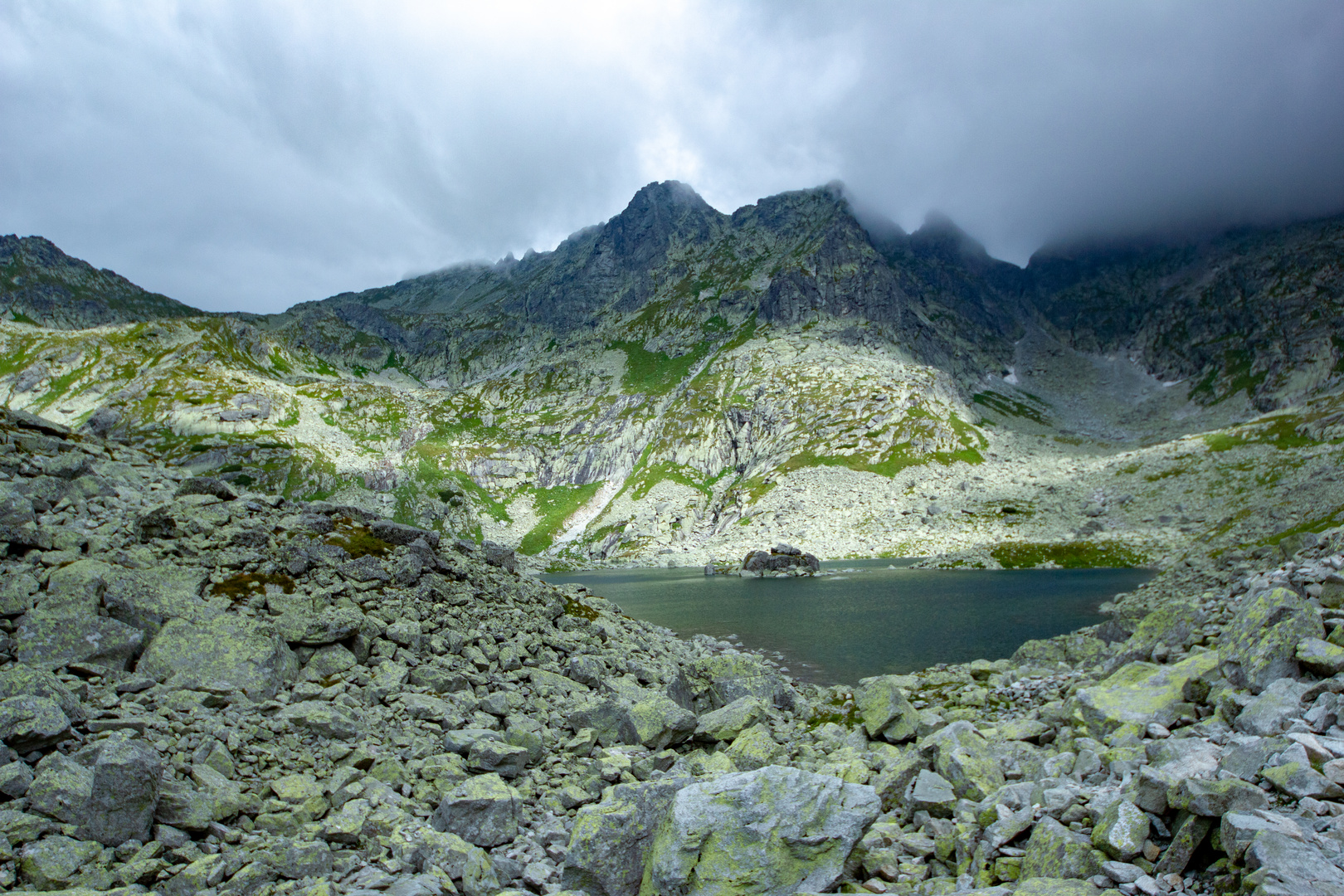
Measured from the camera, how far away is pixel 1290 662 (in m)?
10.1

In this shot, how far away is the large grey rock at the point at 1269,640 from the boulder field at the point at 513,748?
66 millimetres

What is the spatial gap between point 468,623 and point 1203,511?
143976 mm

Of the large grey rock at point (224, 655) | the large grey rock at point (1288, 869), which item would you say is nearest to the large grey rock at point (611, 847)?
the large grey rock at point (1288, 869)

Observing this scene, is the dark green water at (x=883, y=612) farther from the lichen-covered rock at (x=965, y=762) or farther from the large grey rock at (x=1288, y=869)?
the large grey rock at (x=1288, y=869)

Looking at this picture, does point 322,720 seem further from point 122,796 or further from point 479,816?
point 479,816

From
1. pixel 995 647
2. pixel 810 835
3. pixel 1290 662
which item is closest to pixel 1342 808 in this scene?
pixel 1290 662

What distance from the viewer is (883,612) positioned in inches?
2251

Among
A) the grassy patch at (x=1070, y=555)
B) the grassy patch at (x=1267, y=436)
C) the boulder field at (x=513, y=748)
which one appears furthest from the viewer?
the grassy patch at (x=1267, y=436)

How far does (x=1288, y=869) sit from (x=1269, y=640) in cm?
719

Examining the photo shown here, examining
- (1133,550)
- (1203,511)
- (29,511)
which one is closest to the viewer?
(29,511)

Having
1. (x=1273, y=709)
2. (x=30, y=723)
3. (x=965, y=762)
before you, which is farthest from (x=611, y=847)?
(x=1273, y=709)

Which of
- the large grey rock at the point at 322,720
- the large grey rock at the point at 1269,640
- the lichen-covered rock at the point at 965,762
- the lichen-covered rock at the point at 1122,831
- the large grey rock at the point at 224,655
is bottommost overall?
the lichen-covered rock at the point at 965,762

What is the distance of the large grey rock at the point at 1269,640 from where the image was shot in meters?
10.2

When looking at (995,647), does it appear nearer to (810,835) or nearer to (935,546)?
(810,835)
